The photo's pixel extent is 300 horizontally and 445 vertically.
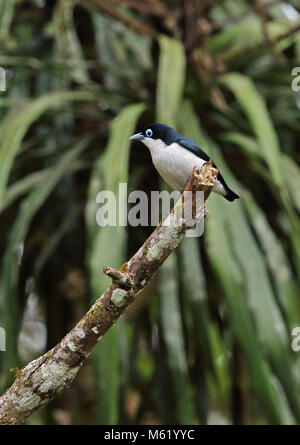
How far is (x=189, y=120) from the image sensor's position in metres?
2.14

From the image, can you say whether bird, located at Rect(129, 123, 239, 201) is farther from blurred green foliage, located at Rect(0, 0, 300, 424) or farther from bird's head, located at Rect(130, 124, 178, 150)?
blurred green foliage, located at Rect(0, 0, 300, 424)

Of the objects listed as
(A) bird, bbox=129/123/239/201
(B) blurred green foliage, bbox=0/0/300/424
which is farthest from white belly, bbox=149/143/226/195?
(B) blurred green foliage, bbox=0/0/300/424

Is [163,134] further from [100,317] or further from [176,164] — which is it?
[100,317]

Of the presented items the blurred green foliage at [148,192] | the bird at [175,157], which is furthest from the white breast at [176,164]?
the blurred green foliage at [148,192]

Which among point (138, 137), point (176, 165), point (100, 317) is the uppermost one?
point (138, 137)

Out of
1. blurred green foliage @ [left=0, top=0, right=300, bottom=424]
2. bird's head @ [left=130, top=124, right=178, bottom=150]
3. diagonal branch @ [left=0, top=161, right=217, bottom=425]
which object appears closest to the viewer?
diagonal branch @ [left=0, top=161, right=217, bottom=425]

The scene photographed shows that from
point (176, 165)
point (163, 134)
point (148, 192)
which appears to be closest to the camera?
point (176, 165)

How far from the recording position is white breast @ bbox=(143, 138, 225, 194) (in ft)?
3.11

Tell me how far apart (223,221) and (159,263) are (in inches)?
40.8

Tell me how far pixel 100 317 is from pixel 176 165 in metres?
0.23

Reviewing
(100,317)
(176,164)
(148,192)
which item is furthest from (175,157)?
(148,192)

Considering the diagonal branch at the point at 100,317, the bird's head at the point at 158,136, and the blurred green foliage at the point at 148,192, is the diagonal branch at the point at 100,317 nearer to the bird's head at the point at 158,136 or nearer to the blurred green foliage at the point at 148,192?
the bird's head at the point at 158,136

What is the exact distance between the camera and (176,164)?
0.97 meters
